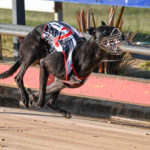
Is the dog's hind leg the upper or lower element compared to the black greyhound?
lower

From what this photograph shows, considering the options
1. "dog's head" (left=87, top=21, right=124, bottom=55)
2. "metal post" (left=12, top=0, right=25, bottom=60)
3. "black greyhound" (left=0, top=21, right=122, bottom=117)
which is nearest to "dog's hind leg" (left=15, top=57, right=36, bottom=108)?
"black greyhound" (left=0, top=21, right=122, bottom=117)

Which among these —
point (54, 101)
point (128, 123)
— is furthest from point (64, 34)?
point (128, 123)

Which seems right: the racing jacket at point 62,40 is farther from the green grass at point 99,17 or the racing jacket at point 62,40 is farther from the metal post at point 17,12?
the green grass at point 99,17

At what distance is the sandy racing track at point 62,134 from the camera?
5.36 metres

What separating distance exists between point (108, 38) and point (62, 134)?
1.38m

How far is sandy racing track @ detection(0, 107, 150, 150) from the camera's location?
5.36 m

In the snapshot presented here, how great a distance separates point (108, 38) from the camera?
4945 millimetres

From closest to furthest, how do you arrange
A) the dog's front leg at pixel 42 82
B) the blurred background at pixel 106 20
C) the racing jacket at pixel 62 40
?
1. the racing jacket at pixel 62 40
2. the dog's front leg at pixel 42 82
3. the blurred background at pixel 106 20

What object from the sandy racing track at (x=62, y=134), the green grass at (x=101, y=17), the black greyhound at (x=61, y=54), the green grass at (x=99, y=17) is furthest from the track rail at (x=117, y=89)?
the green grass at (x=99, y=17)

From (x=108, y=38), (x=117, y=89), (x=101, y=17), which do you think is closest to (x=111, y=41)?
(x=108, y=38)

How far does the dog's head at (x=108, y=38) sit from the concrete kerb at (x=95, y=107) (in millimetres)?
2210

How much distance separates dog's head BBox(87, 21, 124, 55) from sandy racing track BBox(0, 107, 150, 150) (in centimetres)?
109

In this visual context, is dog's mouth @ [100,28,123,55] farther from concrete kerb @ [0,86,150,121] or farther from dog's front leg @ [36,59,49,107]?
concrete kerb @ [0,86,150,121]

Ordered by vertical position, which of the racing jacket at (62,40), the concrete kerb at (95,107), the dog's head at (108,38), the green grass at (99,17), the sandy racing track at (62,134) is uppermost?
the dog's head at (108,38)
